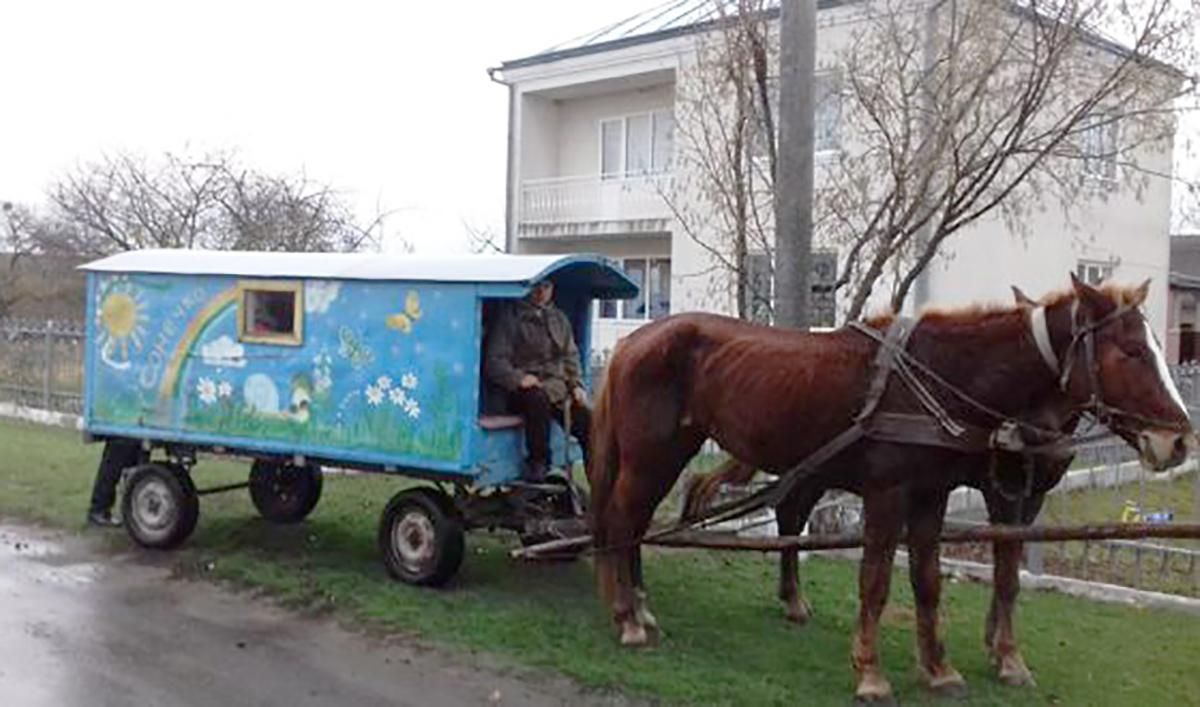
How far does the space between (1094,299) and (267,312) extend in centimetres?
550

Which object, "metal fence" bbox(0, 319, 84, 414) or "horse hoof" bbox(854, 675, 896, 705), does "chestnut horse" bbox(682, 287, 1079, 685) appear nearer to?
"horse hoof" bbox(854, 675, 896, 705)

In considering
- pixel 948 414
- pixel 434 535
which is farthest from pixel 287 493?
pixel 948 414

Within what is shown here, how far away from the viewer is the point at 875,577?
5.93 metres

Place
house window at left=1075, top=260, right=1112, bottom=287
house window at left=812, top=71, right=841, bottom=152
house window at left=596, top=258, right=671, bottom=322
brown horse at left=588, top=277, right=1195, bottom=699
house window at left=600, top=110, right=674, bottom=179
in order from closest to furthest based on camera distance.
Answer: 1. brown horse at left=588, top=277, right=1195, bottom=699
2. house window at left=812, top=71, right=841, bottom=152
3. house window at left=1075, top=260, right=1112, bottom=287
4. house window at left=600, top=110, right=674, bottom=179
5. house window at left=596, top=258, right=671, bottom=322

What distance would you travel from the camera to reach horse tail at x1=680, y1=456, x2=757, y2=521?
24.0 ft

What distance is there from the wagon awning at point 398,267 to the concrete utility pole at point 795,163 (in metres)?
1.13

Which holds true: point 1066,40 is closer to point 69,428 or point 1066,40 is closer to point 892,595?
point 892,595

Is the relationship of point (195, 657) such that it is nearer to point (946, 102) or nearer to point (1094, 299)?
point (1094, 299)

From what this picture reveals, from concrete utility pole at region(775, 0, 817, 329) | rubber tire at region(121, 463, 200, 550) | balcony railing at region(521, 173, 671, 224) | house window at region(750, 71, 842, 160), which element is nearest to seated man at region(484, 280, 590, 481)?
Answer: concrete utility pole at region(775, 0, 817, 329)

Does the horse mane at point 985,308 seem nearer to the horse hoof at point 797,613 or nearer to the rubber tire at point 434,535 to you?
the horse hoof at point 797,613

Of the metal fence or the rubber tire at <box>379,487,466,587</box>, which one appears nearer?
the rubber tire at <box>379,487,466,587</box>

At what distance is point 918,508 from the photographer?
6.07 meters

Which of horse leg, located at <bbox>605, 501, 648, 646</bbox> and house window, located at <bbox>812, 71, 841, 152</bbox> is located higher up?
house window, located at <bbox>812, 71, 841, 152</bbox>

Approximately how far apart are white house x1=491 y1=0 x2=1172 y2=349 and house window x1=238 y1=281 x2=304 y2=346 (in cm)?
1038
